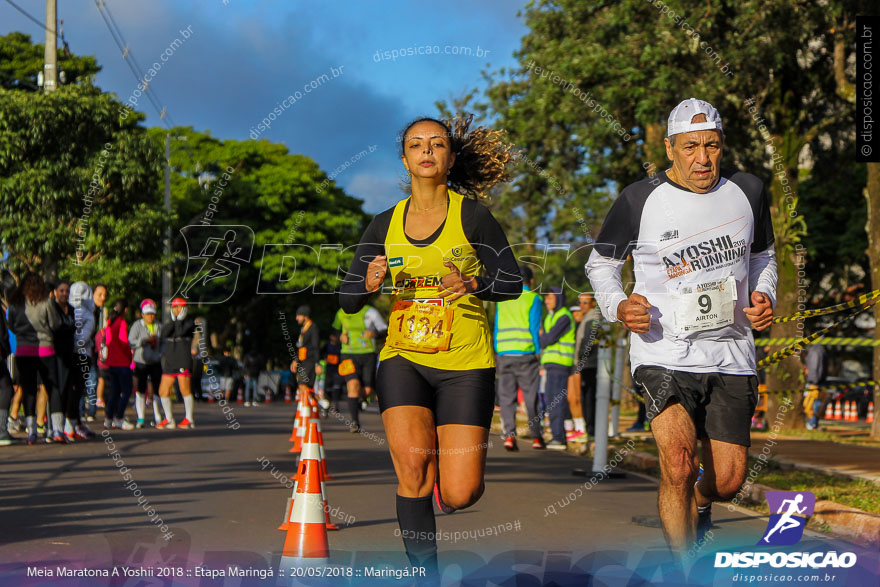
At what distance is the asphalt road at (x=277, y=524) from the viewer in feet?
18.4

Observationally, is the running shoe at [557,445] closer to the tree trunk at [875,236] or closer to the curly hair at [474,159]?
the tree trunk at [875,236]

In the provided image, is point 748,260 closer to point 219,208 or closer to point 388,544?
point 388,544

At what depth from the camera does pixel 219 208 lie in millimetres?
Result: 44781

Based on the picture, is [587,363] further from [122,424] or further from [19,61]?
[19,61]

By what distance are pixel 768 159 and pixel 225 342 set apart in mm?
33403

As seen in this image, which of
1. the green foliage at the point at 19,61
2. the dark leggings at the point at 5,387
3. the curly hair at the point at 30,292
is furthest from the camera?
the green foliage at the point at 19,61

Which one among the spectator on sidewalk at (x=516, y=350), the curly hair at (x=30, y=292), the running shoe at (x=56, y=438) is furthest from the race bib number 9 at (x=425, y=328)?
the running shoe at (x=56, y=438)

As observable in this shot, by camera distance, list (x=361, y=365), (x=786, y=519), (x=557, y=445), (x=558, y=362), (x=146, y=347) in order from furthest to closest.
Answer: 1. (x=146, y=347)
2. (x=361, y=365)
3. (x=558, y=362)
4. (x=557, y=445)
5. (x=786, y=519)

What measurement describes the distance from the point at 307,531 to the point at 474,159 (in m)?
1.97

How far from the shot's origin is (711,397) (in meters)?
5.23

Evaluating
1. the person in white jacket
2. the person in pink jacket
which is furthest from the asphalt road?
the person in white jacket

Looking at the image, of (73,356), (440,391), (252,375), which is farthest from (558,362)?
(252,375)

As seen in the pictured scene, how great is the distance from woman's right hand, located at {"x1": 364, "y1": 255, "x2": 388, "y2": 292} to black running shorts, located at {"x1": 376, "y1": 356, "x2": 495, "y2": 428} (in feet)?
1.12

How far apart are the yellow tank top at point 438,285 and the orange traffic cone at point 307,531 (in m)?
1.06
